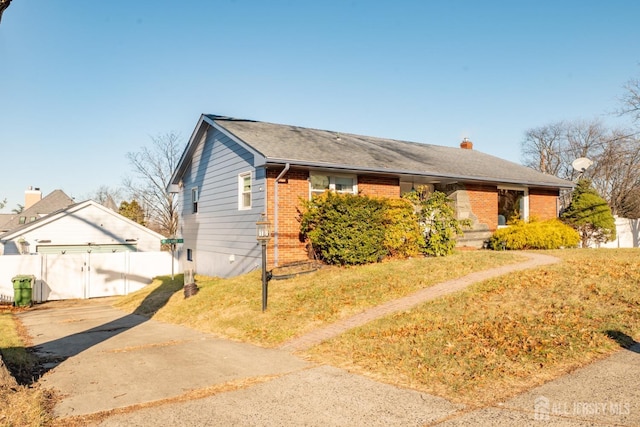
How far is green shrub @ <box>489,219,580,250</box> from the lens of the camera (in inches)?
722

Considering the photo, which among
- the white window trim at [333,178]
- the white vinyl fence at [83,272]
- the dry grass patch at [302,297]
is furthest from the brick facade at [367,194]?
the white vinyl fence at [83,272]

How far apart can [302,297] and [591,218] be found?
16.8m

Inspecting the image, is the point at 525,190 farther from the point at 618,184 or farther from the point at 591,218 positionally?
the point at 618,184

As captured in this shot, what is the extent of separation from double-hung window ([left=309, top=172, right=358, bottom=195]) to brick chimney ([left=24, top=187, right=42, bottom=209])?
134ft

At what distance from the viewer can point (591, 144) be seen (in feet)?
155

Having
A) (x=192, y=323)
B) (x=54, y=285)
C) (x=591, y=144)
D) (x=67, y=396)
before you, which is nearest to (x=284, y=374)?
(x=67, y=396)

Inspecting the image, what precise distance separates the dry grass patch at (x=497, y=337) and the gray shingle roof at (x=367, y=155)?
6.85m

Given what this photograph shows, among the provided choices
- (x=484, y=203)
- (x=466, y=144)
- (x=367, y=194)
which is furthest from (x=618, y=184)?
(x=367, y=194)

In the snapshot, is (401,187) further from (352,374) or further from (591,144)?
(591,144)

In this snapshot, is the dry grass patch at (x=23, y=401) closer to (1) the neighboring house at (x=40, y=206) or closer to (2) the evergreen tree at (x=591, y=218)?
(2) the evergreen tree at (x=591, y=218)

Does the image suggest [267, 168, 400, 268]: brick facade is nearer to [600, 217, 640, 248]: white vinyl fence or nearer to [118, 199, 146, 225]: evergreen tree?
[600, 217, 640, 248]: white vinyl fence

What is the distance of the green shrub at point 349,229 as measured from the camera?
44.8ft

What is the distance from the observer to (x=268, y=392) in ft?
19.7

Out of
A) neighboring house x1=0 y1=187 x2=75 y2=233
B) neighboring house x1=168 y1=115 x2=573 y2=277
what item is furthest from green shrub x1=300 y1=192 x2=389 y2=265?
neighboring house x1=0 y1=187 x2=75 y2=233
